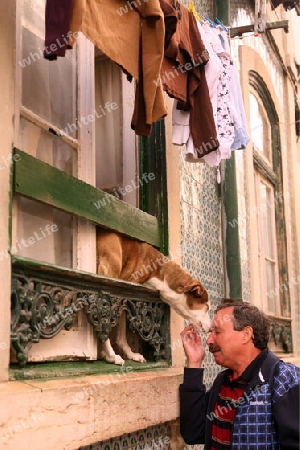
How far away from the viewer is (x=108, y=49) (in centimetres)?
295

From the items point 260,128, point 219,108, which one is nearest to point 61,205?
point 219,108

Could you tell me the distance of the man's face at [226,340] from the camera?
11.4 feet

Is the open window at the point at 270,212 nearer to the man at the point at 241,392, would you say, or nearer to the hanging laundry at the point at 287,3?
the hanging laundry at the point at 287,3

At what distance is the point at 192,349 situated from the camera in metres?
3.84

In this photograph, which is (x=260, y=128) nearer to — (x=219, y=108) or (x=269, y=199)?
(x=269, y=199)

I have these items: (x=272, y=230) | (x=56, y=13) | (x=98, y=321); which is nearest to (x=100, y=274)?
(x=98, y=321)

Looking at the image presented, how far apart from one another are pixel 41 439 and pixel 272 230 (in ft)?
20.0

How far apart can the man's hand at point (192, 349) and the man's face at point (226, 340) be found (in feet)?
0.82

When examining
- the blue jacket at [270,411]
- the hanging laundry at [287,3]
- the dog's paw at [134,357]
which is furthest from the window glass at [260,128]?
the blue jacket at [270,411]

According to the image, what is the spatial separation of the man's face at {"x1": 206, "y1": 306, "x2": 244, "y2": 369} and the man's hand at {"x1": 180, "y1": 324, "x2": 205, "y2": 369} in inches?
9.8

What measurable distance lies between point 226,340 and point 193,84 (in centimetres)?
155

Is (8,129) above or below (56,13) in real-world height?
below

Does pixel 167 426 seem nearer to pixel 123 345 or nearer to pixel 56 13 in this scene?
pixel 123 345

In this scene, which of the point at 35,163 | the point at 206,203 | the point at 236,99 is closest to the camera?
the point at 35,163
